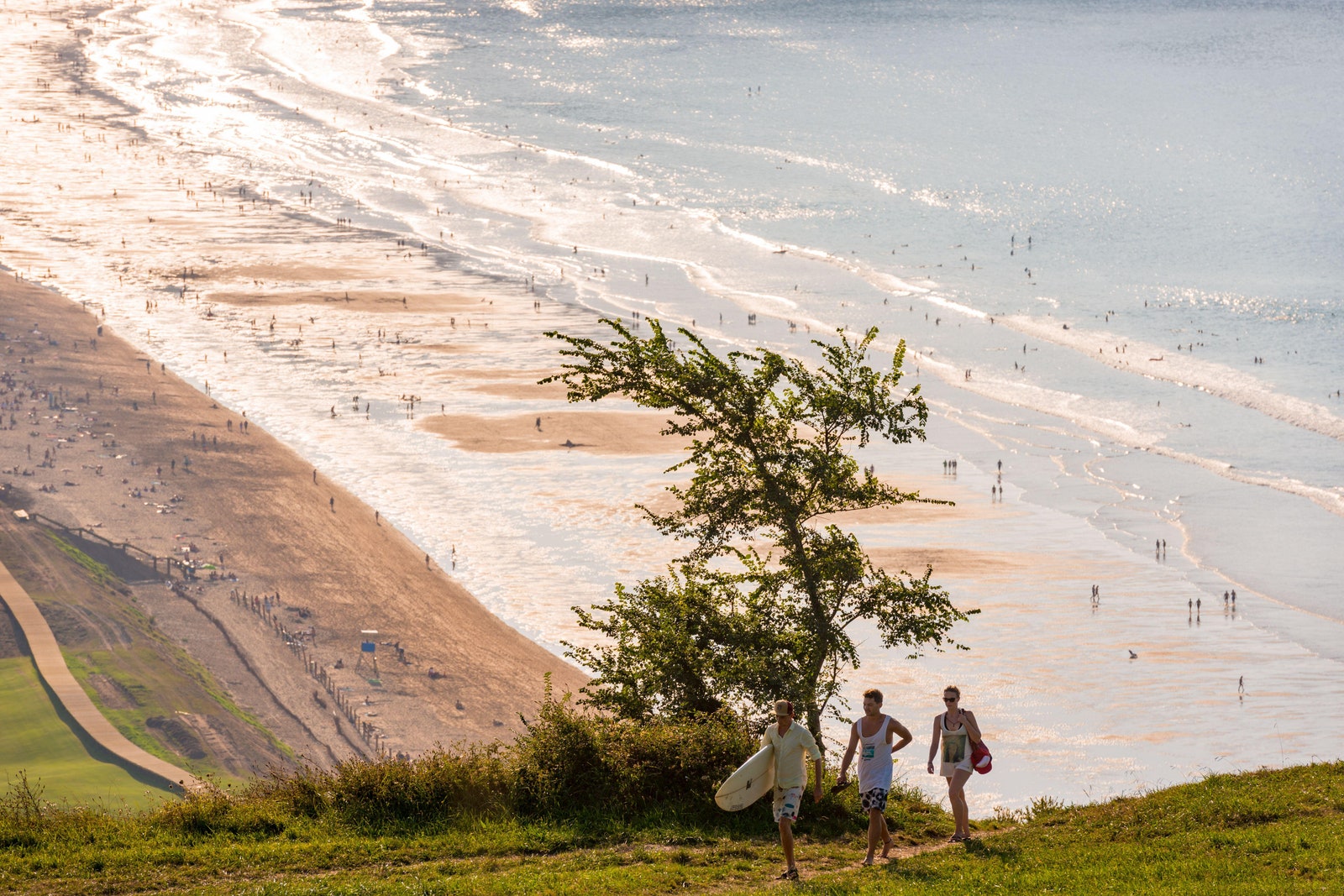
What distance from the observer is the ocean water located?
3900 cm

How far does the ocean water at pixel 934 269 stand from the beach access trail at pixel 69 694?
1107 centimetres

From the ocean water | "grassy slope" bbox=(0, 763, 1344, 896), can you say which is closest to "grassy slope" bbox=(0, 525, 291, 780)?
the ocean water

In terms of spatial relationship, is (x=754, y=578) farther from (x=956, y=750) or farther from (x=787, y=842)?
(x=787, y=842)

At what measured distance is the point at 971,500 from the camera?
48.6m

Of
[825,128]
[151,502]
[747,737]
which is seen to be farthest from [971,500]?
[825,128]


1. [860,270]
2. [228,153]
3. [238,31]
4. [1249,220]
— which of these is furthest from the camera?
[238,31]

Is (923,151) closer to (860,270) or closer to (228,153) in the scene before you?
(860,270)

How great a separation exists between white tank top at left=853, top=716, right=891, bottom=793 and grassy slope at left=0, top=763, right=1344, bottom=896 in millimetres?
900

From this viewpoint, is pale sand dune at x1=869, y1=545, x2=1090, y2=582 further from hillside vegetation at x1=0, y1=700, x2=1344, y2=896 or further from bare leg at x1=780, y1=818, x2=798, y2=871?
bare leg at x1=780, y1=818, x2=798, y2=871

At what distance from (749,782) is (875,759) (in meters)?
1.42

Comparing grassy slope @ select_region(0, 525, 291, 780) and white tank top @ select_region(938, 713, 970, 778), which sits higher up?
white tank top @ select_region(938, 713, 970, 778)

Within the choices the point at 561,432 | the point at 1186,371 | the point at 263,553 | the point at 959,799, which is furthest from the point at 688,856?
the point at 1186,371

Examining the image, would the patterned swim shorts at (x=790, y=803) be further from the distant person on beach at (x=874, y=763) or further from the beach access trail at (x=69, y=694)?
the beach access trail at (x=69, y=694)

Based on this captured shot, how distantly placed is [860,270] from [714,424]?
6284 centimetres
